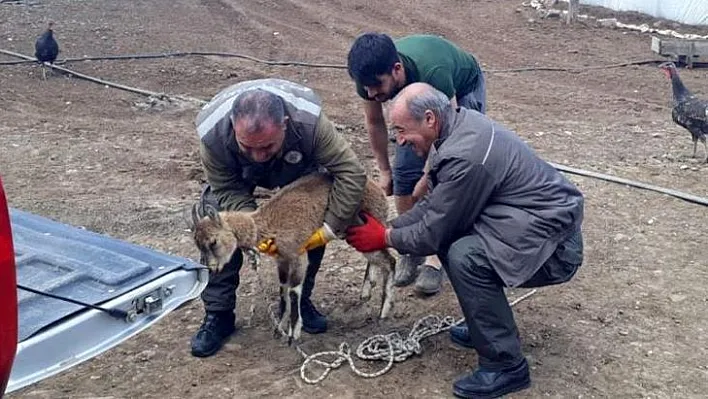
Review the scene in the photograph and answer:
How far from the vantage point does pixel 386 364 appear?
17.4 ft

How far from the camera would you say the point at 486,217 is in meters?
4.76

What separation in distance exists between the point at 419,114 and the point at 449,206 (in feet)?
A: 1.54

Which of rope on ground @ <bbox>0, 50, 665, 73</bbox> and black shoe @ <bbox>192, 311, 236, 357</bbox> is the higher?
black shoe @ <bbox>192, 311, 236, 357</bbox>

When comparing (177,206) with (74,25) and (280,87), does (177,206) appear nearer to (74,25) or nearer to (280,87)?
(280,87)

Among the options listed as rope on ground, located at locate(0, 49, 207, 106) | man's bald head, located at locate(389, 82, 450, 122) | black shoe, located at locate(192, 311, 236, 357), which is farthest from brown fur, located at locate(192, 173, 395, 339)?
rope on ground, located at locate(0, 49, 207, 106)

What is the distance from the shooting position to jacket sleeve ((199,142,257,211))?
5223 millimetres

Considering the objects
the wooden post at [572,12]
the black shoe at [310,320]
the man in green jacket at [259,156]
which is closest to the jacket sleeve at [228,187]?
the man in green jacket at [259,156]

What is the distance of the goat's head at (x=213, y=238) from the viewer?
5.00 metres

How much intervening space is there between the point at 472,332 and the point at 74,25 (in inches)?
479

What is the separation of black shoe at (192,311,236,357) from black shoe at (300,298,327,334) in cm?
43

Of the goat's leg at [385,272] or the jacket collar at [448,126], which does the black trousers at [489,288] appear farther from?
the goat's leg at [385,272]

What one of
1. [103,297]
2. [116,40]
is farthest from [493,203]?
[116,40]

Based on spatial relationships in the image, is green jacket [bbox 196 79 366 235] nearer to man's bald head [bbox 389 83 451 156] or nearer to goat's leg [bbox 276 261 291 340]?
goat's leg [bbox 276 261 291 340]

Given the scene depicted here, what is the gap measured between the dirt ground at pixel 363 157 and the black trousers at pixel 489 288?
334 mm
